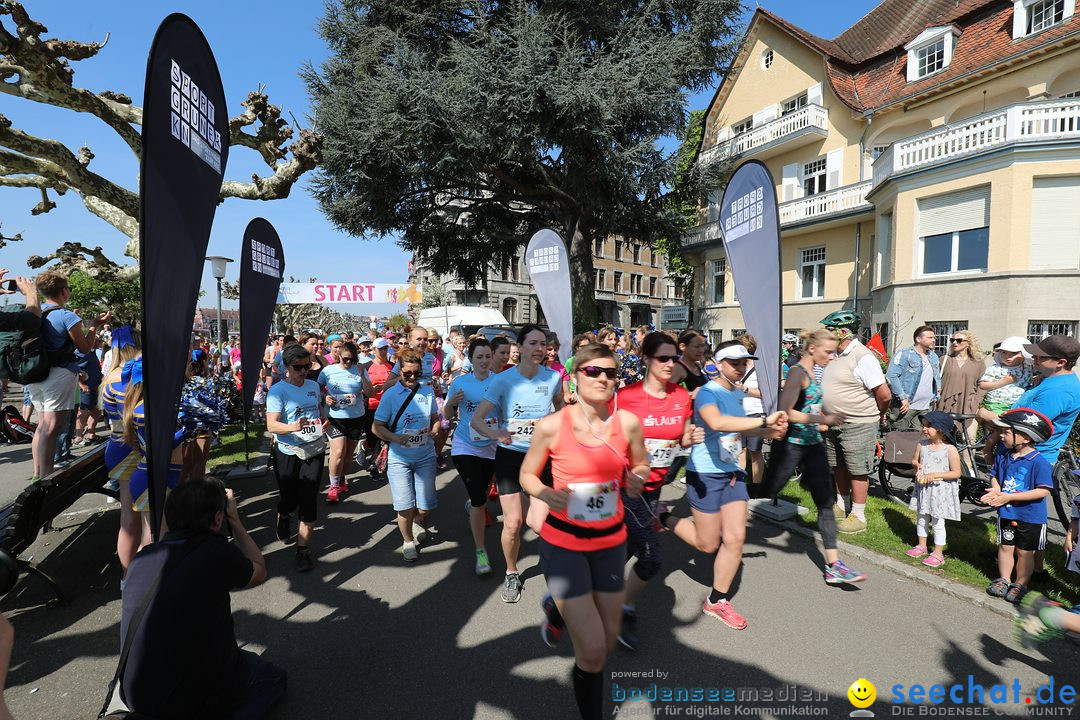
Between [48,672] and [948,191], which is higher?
[948,191]

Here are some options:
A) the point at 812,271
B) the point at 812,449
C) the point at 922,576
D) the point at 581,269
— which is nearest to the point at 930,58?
the point at 812,271

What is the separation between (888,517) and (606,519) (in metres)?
4.49

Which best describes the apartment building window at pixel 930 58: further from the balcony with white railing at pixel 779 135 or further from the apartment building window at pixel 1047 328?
the apartment building window at pixel 1047 328

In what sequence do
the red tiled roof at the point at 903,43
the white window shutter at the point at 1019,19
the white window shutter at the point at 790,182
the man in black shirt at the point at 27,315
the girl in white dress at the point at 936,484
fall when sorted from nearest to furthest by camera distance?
the girl in white dress at the point at 936,484 < the man in black shirt at the point at 27,315 < the white window shutter at the point at 1019,19 < the red tiled roof at the point at 903,43 < the white window shutter at the point at 790,182

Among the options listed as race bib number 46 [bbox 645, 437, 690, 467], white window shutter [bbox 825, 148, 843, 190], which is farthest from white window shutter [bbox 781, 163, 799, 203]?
race bib number 46 [bbox 645, 437, 690, 467]

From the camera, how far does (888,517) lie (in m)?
5.55

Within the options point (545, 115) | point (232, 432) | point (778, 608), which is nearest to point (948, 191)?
point (545, 115)

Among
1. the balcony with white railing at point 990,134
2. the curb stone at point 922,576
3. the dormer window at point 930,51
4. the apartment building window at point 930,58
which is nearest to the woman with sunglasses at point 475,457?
the curb stone at point 922,576

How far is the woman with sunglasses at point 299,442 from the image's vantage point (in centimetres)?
452

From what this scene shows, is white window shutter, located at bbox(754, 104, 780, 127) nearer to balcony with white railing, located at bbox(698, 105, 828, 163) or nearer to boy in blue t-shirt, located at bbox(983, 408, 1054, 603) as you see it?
balcony with white railing, located at bbox(698, 105, 828, 163)

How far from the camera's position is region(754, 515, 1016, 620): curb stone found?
3723 mm

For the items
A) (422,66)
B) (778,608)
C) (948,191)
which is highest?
(422,66)

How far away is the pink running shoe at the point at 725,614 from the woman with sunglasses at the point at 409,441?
250 centimetres

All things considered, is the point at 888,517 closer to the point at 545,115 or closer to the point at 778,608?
the point at 778,608
